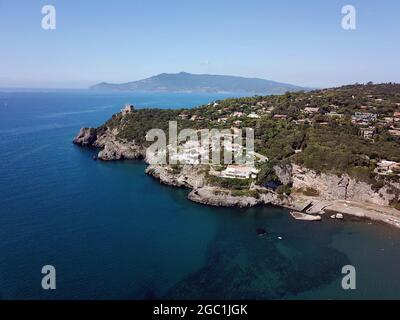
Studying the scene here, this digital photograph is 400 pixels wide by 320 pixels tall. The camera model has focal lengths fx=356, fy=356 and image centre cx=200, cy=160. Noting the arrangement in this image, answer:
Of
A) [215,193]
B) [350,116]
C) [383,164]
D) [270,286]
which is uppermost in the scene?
[350,116]

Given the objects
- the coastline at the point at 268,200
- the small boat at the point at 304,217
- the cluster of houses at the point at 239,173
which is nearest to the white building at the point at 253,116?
the cluster of houses at the point at 239,173

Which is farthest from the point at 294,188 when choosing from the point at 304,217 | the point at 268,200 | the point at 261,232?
the point at 261,232

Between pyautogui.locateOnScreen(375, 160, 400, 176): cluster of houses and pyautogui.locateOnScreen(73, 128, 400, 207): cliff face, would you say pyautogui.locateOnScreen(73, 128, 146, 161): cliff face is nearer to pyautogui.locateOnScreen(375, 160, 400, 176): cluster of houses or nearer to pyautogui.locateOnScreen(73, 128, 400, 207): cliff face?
pyautogui.locateOnScreen(73, 128, 400, 207): cliff face

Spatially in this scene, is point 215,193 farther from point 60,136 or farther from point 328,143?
point 60,136

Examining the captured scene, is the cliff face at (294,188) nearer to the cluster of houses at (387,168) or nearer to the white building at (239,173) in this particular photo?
the cluster of houses at (387,168)

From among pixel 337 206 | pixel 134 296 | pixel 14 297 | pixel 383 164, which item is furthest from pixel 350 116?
pixel 14 297

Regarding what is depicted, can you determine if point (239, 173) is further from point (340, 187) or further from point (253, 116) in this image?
point (253, 116)

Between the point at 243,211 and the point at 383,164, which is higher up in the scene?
the point at 383,164
